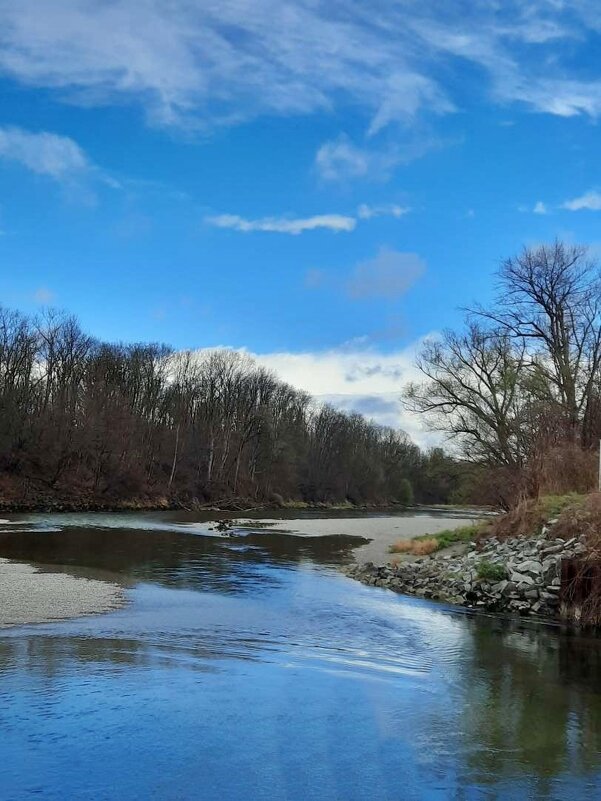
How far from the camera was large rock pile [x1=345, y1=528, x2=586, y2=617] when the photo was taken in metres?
16.9

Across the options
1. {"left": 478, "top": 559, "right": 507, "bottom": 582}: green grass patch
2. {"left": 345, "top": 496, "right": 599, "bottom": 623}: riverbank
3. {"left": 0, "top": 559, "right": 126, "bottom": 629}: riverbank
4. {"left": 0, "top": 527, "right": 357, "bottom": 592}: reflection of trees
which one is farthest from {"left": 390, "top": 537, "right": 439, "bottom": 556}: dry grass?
{"left": 0, "top": 559, "right": 126, "bottom": 629}: riverbank

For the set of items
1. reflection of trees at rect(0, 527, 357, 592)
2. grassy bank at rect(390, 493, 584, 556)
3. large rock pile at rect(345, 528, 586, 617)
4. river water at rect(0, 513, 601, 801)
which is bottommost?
reflection of trees at rect(0, 527, 357, 592)

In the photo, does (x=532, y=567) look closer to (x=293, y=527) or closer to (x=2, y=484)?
(x=293, y=527)

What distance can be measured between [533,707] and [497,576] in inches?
363

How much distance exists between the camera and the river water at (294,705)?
6508 mm

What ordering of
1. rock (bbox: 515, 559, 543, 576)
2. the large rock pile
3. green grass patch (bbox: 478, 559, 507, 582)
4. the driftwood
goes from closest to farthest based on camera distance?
the driftwood, the large rock pile, rock (bbox: 515, 559, 543, 576), green grass patch (bbox: 478, 559, 507, 582)

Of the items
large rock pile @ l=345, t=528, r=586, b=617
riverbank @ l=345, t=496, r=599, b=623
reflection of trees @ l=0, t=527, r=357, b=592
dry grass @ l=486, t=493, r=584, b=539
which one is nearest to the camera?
riverbank @ l=345, t=496, r=599, b=623

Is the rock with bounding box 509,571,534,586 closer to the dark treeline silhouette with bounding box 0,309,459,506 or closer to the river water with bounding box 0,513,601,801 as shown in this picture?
the river water with bounding box 0,513,601,801

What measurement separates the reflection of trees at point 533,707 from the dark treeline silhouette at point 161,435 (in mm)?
24275

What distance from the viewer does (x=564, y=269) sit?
36.0 meters

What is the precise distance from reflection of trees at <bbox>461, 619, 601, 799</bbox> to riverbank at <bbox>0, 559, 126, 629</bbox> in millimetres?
7943

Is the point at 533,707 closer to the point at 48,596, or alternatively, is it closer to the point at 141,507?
the point at 48,596

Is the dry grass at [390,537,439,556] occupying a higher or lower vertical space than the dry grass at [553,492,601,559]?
lower

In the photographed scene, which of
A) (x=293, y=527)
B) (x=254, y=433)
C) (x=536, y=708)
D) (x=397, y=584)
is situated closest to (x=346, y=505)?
(x=254, y=433)
